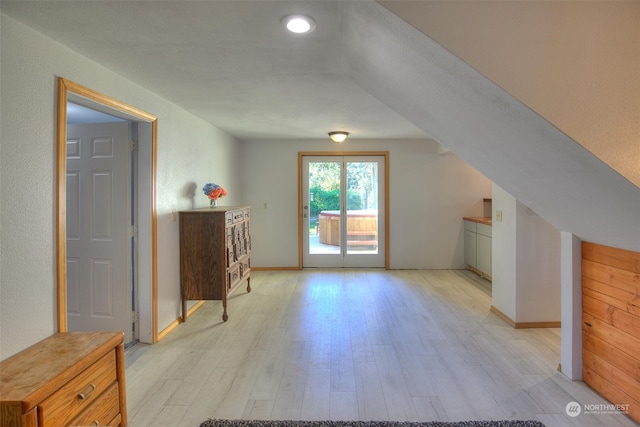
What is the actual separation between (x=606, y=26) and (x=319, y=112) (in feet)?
9.16

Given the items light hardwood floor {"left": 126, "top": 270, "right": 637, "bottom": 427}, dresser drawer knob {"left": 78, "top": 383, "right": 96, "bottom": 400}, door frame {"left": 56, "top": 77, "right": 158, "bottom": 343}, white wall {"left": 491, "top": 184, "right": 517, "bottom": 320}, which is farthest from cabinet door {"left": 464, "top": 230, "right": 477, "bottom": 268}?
dresser drawer knob {"left": 78, "top": 383, "right": 96, "bottom": 400}

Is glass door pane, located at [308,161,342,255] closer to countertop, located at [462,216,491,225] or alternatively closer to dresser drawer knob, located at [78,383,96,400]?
countertop, located at [462,216,491,225]

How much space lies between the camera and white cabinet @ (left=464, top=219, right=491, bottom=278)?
4965mm

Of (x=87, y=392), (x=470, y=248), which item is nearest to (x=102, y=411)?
(x=87, y=392)

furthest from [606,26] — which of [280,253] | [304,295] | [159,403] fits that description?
[280,253]

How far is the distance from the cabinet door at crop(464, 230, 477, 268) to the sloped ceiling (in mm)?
3258

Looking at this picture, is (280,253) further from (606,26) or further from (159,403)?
(606,26)

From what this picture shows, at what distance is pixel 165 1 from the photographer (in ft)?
5.26

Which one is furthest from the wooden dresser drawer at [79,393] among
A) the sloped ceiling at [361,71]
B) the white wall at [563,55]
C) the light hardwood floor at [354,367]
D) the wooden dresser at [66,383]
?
the white wall at [563,55]

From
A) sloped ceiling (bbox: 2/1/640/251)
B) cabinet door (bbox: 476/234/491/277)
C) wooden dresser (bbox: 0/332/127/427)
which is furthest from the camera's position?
cabinet door (bbox: 476/234/491/277)

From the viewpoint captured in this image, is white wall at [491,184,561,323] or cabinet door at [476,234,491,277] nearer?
white wall at [491,184,561,323]

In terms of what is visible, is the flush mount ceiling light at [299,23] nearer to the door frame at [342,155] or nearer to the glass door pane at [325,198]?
the door frame at [342,155]

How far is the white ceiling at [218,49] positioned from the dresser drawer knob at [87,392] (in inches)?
73.1

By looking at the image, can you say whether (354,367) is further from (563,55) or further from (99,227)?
(99,227)
